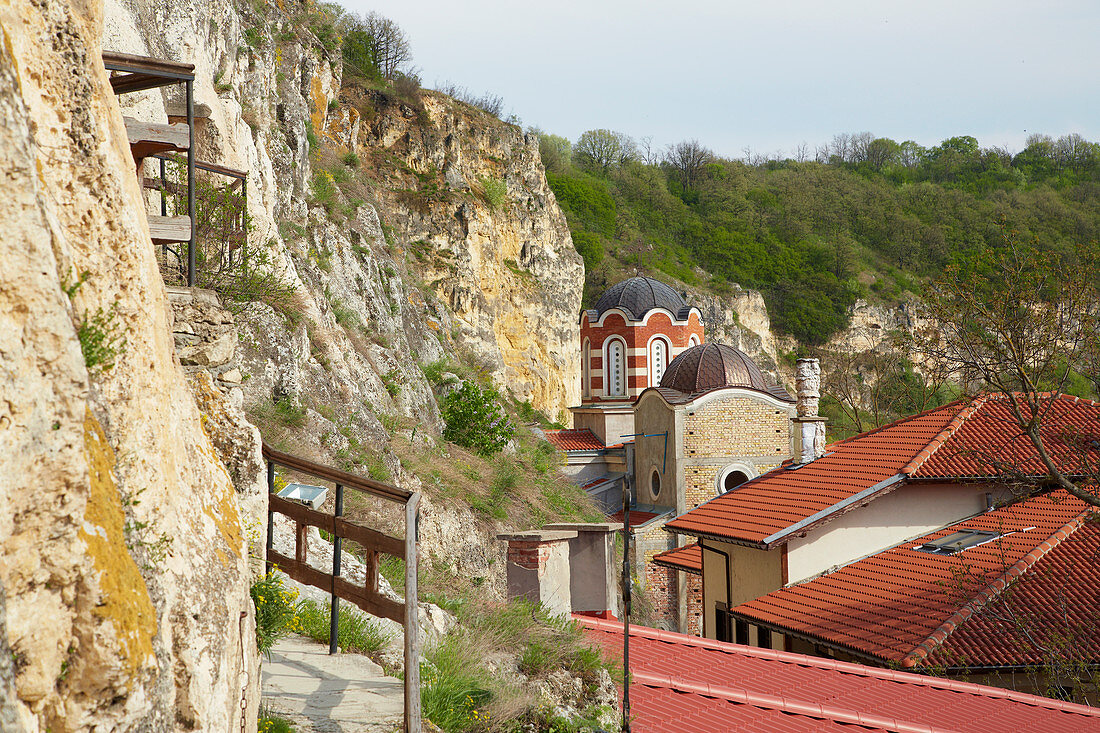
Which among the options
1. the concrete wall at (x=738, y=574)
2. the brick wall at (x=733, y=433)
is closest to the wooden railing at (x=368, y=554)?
the concrete wall at (x=738, y=574)

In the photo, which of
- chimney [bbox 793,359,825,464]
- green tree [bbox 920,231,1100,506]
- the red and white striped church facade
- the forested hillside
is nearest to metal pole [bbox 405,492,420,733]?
green tree [bbox 920,231,1100,506]

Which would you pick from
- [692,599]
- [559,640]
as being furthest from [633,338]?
[559,640]

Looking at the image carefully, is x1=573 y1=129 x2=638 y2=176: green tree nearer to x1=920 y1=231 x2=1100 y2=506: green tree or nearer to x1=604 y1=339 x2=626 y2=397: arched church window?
x1=604 y1=339 x2=626 y2=397: arched church window

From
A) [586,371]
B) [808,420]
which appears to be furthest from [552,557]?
[586,371]

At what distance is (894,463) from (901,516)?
92 cm

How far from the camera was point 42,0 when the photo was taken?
9.50ft

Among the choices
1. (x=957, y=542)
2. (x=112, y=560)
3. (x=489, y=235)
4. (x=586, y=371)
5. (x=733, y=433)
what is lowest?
(x=733, y=433)

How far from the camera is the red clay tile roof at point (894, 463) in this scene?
1363cm

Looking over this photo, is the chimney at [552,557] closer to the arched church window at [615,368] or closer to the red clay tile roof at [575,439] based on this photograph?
the red clay tile roof at [575,439]

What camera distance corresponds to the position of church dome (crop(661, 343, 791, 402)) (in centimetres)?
2775

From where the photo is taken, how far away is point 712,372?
27.9 metres

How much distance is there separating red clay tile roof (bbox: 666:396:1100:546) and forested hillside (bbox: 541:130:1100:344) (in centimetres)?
4214

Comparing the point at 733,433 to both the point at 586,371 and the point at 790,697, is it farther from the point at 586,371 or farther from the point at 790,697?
the point at 790,697

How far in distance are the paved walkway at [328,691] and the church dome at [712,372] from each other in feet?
74.0
